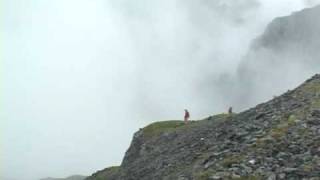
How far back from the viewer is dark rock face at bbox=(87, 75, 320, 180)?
31766 millimetres

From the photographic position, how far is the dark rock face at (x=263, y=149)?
3177cm

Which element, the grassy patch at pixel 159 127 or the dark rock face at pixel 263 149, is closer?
the dark rock face at pixel 263 149

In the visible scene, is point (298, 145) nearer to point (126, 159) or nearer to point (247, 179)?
point (247, 179)

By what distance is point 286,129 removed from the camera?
3738 centimetres

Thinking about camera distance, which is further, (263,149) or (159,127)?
(159,127)

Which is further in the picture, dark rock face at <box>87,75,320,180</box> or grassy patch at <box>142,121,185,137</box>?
grassy patch at <box>142,121,185,137</box>

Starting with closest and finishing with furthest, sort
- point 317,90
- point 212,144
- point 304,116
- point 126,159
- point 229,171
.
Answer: point 229,171 → point 304,116 → point 212,144 → point 317,90 → point 126,159

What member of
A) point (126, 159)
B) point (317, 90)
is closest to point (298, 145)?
point (317, 90)

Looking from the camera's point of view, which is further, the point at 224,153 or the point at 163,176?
the point at 163,176

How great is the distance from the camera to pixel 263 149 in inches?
1372

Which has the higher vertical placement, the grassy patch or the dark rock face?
the grassy patch

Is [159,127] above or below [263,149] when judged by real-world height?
above

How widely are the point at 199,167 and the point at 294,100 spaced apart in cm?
1277

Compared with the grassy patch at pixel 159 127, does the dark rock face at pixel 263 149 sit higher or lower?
lower
